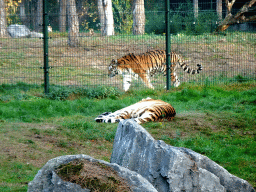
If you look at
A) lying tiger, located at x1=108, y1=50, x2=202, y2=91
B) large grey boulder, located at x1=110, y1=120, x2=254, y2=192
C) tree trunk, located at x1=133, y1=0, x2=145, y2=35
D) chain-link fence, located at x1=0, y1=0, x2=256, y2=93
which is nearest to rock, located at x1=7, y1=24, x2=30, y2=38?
chain-link fence, located at x1=0, y1=0, x2=256, y2=93

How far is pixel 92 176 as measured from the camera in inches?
103

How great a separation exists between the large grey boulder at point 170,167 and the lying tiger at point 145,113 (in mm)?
3572

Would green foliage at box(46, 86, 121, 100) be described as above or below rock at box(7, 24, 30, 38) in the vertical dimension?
below

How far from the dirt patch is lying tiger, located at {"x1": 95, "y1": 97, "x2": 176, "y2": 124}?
184 inches

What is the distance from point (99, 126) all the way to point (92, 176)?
4.61 meters

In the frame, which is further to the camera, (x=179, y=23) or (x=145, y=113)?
(x=179, y=23)

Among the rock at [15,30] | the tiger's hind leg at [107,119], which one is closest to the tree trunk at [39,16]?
the rock at [15,30]

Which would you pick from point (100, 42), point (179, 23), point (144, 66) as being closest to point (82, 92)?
point (100, 42)

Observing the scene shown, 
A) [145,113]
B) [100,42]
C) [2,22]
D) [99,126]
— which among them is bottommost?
[99,126]

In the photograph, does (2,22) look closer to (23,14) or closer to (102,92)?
(23,14)

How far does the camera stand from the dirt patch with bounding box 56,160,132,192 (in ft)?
8.38

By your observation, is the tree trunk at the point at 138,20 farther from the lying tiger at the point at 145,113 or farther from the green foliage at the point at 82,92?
the lying tiger at the point at 145,113

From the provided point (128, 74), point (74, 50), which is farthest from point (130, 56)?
point (74, 50)

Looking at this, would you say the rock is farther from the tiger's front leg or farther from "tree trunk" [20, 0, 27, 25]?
the tiger's front leg
